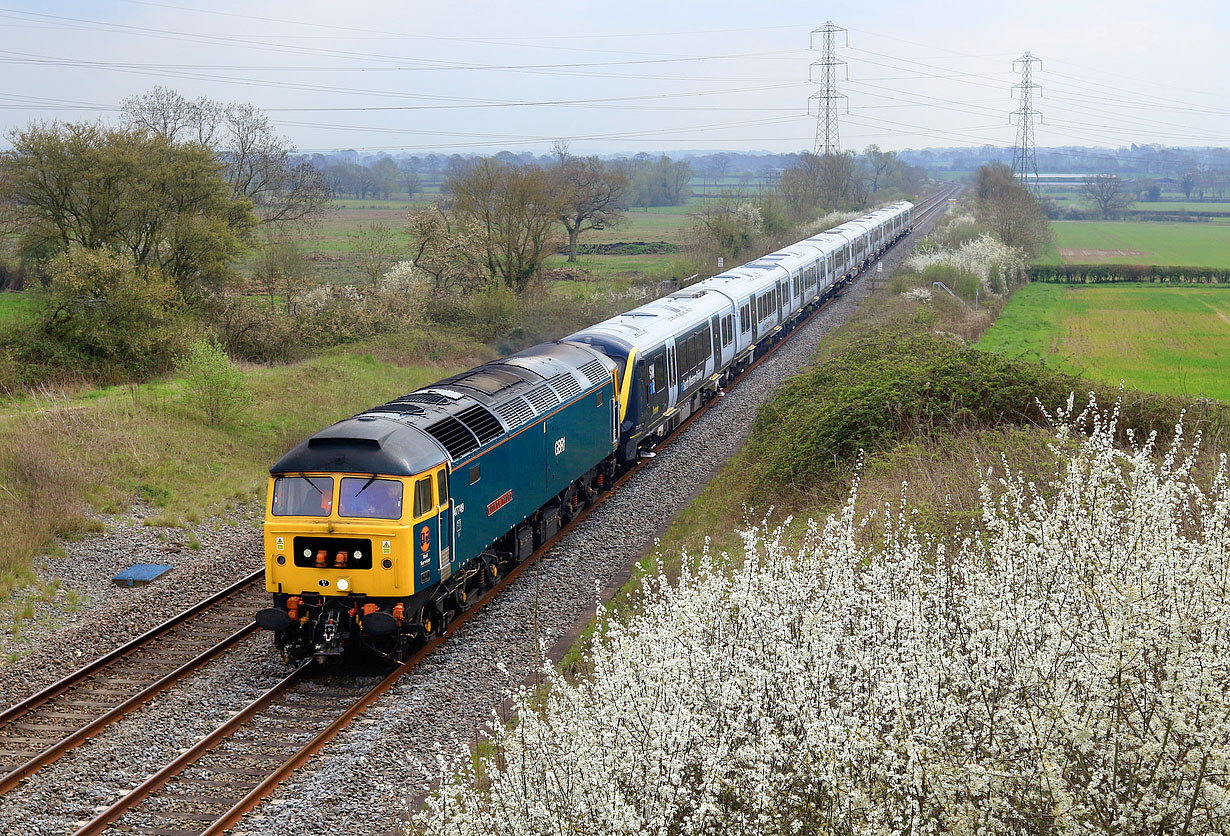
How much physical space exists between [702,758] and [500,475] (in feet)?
29.7

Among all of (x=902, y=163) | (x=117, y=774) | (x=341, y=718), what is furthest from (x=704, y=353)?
(x=902, y=163)

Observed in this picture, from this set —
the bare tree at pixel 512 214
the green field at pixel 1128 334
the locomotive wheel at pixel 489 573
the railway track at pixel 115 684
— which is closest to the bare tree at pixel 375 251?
the bare tree at pixel 512 214

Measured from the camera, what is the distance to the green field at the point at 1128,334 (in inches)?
1086

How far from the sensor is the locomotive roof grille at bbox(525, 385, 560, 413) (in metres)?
16.2

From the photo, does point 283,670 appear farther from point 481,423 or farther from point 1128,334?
point 1128,334

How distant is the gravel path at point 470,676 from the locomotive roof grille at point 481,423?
2639 millimetres

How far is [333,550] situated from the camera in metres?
12.4

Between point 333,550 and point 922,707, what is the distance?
8.53 metres

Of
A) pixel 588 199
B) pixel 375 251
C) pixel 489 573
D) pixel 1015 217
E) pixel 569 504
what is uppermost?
pixel 588 199

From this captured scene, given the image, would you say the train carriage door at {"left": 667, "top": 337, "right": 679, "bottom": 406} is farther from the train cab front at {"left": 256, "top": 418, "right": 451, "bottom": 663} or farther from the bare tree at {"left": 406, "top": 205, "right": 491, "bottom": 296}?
the bare tree at {"left": 406, "top": 205, "right": 491, "bottom": 296}

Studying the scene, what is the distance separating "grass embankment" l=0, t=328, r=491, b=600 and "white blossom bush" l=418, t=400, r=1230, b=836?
12.1 meters

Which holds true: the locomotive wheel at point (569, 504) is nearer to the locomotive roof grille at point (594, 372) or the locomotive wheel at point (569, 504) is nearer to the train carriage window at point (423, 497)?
the locomotive roof grille at point (594, 372)

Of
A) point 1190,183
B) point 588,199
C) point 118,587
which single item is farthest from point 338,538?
point 1190,183

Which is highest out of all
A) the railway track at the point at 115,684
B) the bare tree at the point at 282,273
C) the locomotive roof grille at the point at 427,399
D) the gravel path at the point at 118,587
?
the bare tree at the point at 282,273
